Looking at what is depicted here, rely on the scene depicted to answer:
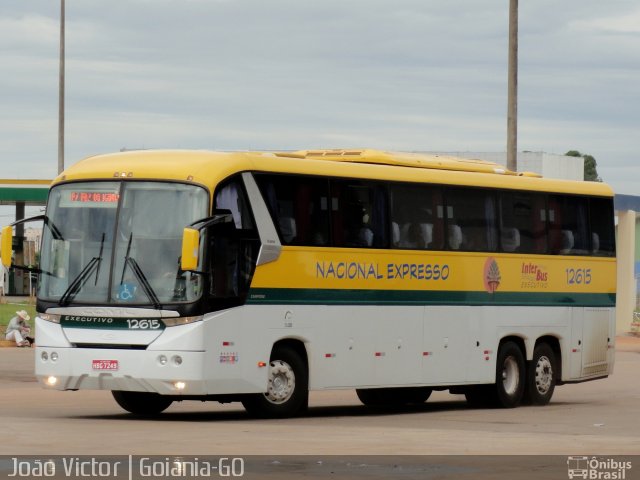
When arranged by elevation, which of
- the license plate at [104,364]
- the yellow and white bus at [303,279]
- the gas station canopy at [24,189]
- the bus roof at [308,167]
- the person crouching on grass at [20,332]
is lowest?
the person crouching on grass at [20,332]

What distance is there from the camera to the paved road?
16.0 metres

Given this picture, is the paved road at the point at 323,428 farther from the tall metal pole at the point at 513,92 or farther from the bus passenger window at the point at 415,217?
the tall metal pole at the point at 513,92

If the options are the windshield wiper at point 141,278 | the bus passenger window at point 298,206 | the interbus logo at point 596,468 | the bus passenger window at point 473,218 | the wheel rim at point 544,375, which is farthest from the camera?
the wheel rim at point 544,375

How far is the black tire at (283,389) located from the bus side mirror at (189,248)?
7.99 ft

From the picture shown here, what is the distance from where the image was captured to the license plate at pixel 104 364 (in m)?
19.8

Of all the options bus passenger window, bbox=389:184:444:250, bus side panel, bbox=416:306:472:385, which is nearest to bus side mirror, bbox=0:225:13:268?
bus passenger window, bbox=389:184:444:250

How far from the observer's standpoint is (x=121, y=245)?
20.0m

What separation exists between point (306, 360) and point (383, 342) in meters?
1.67

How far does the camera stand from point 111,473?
43.8 feet

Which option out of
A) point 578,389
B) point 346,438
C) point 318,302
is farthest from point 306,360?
point 578,389

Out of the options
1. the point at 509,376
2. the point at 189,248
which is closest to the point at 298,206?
the point at 189,248

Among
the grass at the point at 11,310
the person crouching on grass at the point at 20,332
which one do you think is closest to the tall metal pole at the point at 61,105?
the grass at the point at 11,310

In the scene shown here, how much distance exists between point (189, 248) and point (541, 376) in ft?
29.8

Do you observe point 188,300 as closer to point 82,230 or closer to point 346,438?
point 82,230
